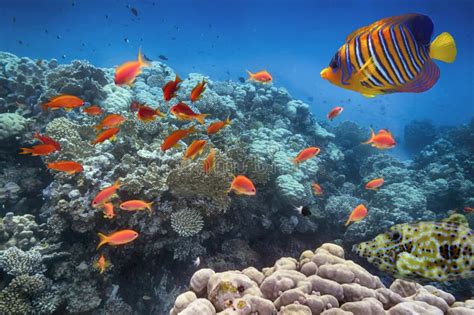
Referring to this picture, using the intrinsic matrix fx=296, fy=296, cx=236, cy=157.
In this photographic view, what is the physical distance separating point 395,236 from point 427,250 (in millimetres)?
190

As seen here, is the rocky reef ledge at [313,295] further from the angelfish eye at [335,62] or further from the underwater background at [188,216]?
the angelfish eye at [335,62]

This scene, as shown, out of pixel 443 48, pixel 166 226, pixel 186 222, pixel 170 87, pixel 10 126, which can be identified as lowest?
pixel 166 226

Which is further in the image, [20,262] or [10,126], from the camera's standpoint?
[10,126]

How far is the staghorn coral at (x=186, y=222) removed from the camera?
5438mm

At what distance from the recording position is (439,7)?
33.8 meters

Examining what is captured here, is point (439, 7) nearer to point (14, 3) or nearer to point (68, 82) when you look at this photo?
point (68, 82)

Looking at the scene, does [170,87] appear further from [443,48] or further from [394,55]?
[443,48]

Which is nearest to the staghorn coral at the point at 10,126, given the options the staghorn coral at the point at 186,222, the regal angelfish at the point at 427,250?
the staghorn coral at the point at 186,222

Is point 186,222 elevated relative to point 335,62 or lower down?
lower down

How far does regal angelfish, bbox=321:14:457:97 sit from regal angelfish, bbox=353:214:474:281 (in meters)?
0.89

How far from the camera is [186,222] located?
18.1ft

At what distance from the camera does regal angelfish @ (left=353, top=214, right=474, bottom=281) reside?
5.69ft

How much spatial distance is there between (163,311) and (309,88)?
10462cm

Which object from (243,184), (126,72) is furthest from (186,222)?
(126,72)
